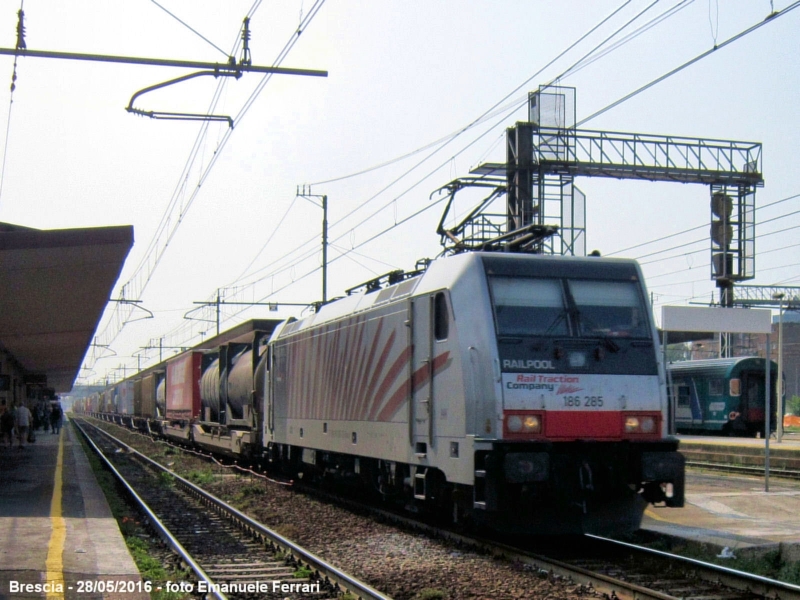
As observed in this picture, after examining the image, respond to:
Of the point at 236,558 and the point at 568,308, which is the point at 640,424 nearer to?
the point at 568,308

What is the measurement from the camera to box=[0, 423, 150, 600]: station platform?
26.5ft

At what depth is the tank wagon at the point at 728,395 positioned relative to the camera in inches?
1250

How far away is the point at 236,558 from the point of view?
10461 mm

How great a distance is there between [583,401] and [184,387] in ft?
76.7

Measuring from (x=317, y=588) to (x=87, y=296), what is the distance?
14.0 m

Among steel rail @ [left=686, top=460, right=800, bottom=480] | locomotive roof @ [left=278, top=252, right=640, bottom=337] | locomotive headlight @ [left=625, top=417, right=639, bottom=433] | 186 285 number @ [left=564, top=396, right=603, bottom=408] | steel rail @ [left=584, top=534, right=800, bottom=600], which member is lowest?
steel rail @ [left=686, top=460, right=800, bottom=480]

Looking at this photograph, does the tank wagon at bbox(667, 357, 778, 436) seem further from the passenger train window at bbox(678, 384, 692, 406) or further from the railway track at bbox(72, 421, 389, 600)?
the railway track at bbox(72, 421, 389, 600)

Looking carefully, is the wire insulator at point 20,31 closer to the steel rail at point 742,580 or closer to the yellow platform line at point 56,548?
the yellow platform line at point 56,548

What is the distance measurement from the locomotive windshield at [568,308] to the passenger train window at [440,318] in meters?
0.67

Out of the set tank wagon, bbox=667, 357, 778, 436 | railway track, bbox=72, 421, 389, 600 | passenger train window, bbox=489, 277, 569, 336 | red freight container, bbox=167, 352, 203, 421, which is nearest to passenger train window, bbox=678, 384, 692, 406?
tank wagon, bbox=667, 357, 778, 436

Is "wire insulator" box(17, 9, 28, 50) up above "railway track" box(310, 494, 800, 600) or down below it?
above

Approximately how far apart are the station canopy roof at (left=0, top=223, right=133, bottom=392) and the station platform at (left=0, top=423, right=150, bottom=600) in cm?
370

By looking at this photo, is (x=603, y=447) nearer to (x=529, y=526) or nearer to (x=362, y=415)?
(x=529, y=526)

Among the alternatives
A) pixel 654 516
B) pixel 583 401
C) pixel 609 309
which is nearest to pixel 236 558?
pixel 583 401
